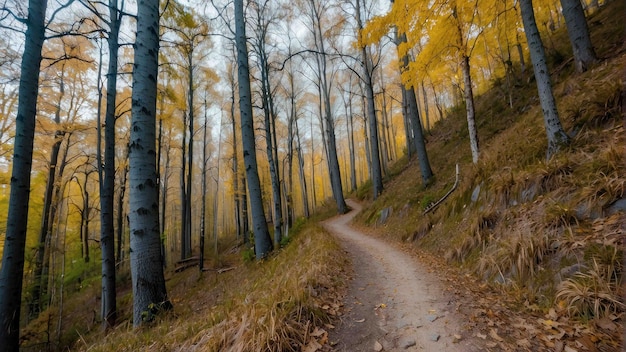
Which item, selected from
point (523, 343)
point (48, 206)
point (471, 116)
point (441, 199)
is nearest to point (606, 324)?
point (523, 343)

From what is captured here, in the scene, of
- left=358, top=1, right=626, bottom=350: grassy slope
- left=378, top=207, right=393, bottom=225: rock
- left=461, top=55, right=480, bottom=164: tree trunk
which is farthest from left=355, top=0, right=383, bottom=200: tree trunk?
left=358, top=1, right=626, bottom=350: grassy slope

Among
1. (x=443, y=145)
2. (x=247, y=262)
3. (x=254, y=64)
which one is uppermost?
(x=254, y=64)

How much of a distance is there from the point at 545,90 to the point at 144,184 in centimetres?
721

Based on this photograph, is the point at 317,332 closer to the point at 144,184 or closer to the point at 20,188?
the point at 144,184

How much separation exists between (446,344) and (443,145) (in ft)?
42.2

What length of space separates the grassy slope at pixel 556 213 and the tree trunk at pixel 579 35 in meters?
0.37

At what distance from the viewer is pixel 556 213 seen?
3.42m

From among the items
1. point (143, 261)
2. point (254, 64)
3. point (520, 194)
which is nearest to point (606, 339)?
point (520, 194)

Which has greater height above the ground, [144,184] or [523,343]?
[144,184]

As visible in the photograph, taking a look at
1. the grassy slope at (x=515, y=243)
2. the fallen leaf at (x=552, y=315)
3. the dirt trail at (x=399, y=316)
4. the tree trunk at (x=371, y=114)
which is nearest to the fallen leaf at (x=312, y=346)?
the grassy slope at (x=515, y=243)

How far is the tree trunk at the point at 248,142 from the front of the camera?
22.8 ft

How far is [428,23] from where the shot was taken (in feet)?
21.1

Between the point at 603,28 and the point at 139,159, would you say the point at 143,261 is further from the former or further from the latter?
the point at 603,28

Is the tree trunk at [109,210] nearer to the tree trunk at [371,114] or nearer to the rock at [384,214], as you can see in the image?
the rock at [384,214]
